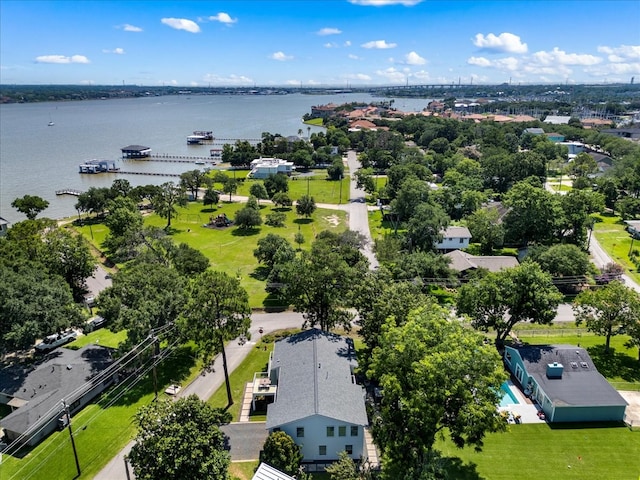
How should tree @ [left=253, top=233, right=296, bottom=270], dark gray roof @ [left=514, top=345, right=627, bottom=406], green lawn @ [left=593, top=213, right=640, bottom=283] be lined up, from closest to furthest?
1. dark gray roof @ [left=514, top=345, right=627, bottom=406]
2. tree @ [left=253, top=233, right=296, bottom=270]
3. green lawn @ [left=593, top=213, right=640, bottom=283]

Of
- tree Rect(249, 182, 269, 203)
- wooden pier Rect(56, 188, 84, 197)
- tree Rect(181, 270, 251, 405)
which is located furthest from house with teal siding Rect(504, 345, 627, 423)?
wooden pier Rect(56, 188, 84, 197)

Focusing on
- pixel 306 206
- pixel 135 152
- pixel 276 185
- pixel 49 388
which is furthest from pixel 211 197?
pixel 135 152

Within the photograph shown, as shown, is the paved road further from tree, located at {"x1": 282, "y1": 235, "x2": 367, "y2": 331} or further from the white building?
the white building

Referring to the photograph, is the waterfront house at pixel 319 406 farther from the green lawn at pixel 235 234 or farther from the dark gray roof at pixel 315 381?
the green lawn at pixel 235 234

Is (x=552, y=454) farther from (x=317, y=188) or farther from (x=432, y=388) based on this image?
(x=317, y=188)

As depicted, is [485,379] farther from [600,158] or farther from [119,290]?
[600,158]
